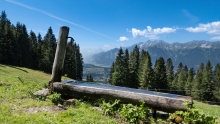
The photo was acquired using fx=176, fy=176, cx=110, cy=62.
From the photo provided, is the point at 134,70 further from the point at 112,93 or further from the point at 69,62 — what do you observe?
the point at 112,93

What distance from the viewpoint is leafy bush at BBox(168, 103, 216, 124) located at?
7.31 meters

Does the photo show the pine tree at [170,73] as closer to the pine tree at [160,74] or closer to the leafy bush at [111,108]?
the pine tree at [160,74]

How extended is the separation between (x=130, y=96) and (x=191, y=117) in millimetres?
2976

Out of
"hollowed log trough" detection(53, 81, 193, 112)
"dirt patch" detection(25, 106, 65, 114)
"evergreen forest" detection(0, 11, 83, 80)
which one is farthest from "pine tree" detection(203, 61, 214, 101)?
"dirt patch" detection(25, 106, 65, 114)

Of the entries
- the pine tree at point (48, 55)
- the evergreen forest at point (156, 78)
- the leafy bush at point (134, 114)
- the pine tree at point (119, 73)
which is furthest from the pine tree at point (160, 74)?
the leafy bush at point (134, 114)

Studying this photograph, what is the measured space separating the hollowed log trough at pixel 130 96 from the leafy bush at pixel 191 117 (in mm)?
308

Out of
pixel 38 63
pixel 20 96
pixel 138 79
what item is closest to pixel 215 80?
pixel 138 79

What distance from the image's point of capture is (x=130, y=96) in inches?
361

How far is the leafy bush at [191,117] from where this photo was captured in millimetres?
7309

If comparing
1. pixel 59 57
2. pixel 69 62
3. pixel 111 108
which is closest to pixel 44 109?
pixel 111 108

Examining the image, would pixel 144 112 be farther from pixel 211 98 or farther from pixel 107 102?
pixel 211 98

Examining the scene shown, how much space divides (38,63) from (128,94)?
262 feet

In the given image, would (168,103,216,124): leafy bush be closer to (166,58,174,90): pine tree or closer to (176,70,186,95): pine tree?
(166,58,174,90): pine tree

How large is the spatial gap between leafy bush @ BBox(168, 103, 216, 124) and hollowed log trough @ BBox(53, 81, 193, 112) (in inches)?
12.1
